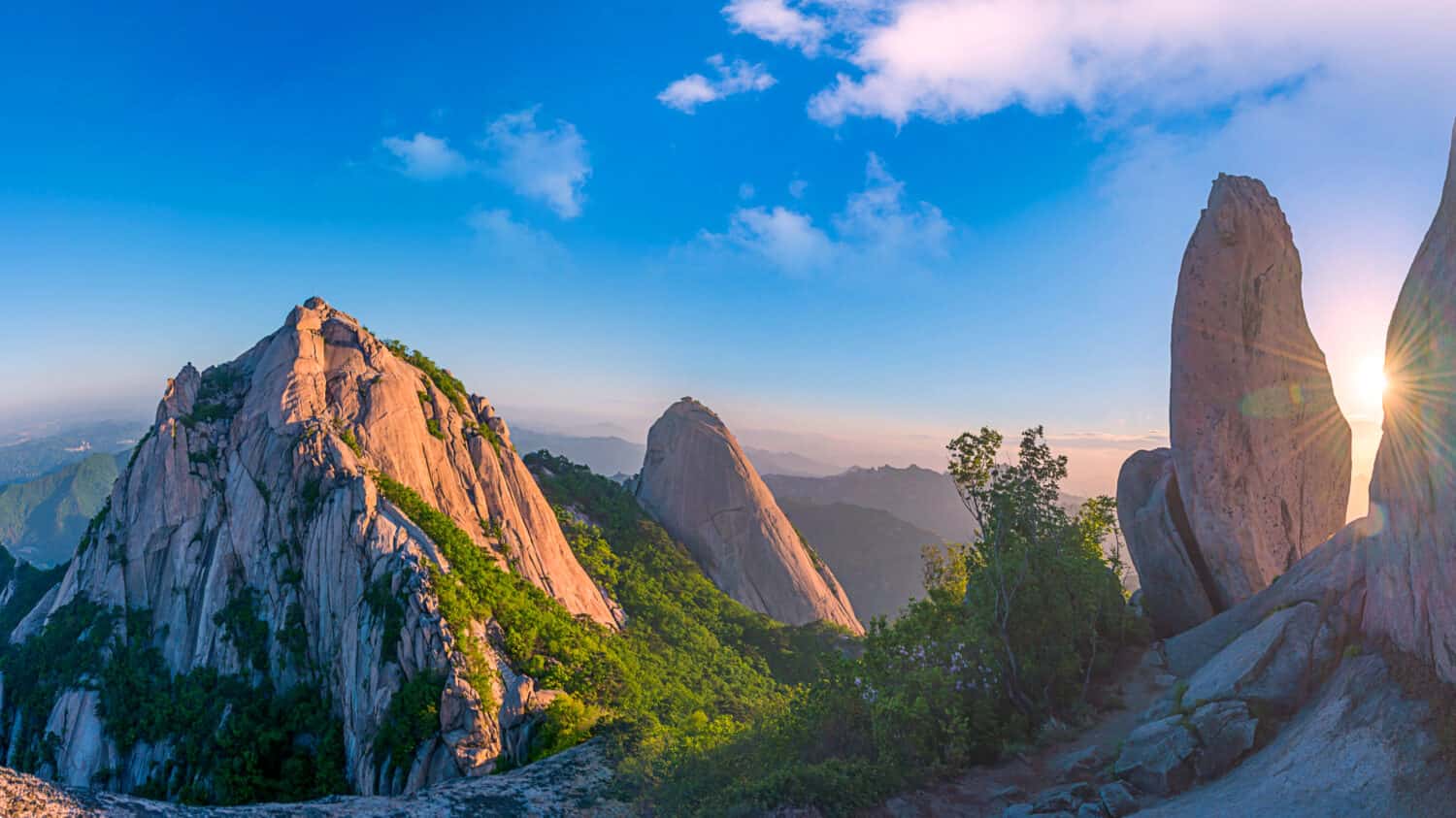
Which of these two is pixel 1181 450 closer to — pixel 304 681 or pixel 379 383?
pixel 304 681

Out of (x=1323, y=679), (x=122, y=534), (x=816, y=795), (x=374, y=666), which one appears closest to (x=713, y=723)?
(x=816, y=795)

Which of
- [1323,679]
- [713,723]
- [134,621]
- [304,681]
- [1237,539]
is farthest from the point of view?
[134,621]

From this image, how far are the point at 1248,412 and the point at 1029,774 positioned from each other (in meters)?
14.0

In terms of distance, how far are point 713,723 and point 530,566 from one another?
16.8m

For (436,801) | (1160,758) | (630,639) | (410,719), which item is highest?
(1160,758)

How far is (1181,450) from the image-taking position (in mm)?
20969

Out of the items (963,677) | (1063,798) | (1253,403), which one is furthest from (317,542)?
(1253,403)

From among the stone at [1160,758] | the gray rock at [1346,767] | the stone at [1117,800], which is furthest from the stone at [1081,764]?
the gray rock at [1346,767]

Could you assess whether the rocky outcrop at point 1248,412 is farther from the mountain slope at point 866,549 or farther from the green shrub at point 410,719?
the mountain slope at point 866,549

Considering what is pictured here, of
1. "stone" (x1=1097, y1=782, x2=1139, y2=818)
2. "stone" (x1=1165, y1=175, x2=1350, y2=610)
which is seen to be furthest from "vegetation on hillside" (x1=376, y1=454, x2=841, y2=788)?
"stone" (x1=1165, y1=175, x2=1350, y2=610)

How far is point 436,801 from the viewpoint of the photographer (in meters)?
14.4

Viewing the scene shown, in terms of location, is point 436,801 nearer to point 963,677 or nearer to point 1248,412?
point 963,677

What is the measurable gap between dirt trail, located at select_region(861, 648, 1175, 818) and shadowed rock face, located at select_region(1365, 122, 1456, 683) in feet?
17.7

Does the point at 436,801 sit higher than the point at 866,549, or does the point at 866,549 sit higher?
the point at 436,801
